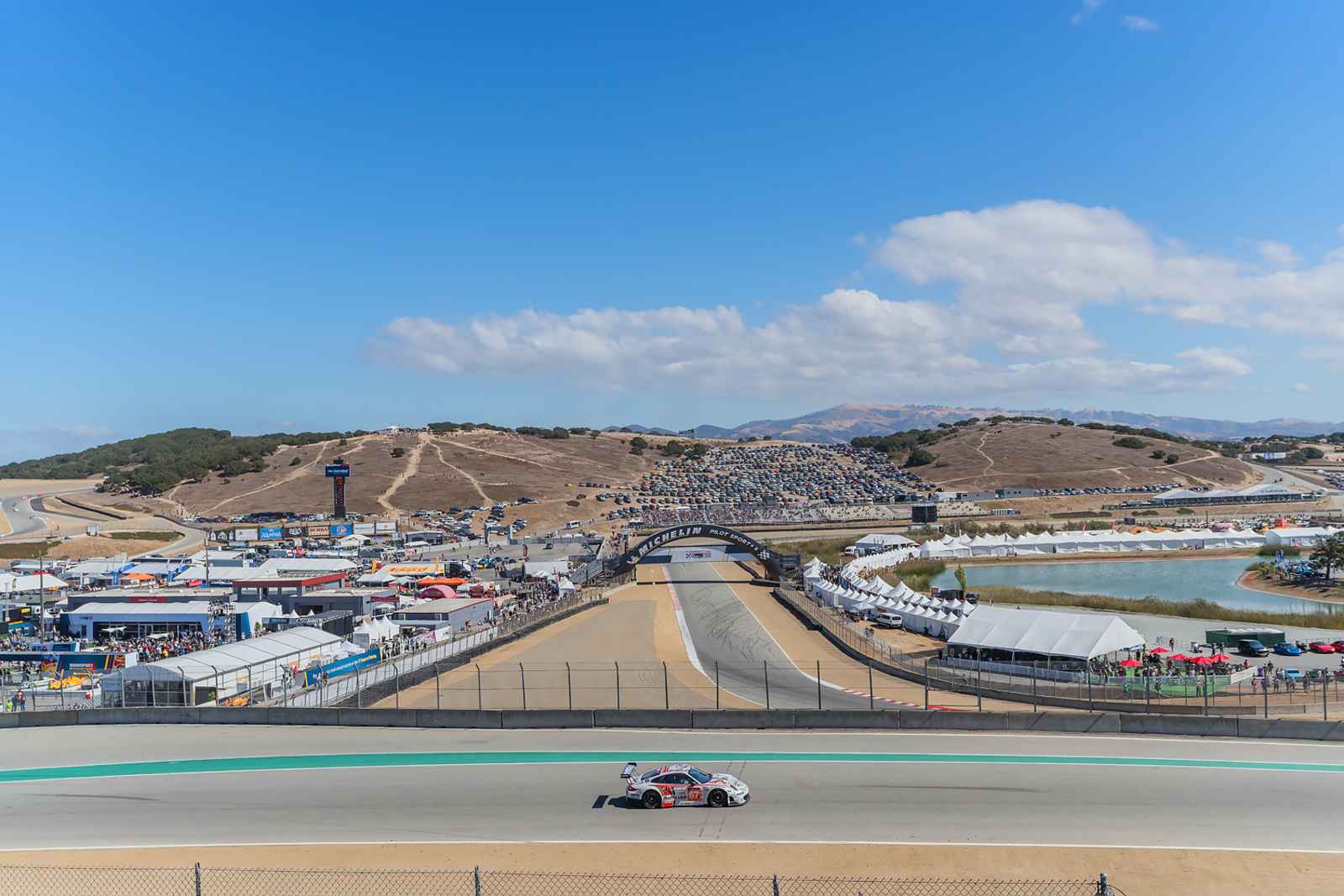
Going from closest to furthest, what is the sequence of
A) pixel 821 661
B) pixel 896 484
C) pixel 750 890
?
pixel 750 890 → pixel 821 661 → pixel 896 484

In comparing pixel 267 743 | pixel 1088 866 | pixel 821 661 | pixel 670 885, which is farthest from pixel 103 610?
pixel 1088 866

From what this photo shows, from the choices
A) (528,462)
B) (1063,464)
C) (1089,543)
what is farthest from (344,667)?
(1063,464)

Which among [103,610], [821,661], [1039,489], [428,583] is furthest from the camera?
[1039,489]

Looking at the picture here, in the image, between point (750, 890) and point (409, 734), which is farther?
point (409, 734)

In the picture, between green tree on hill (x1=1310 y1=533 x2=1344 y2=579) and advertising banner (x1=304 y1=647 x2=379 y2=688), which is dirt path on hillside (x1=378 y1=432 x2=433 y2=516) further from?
green tree on hill (x1=1310 y1=533 x2=1344 y2=579)


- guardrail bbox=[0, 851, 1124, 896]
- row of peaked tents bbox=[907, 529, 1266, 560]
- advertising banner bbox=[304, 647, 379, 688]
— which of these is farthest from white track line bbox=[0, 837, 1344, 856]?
row of peaked tents bbox=[907, 529, 1266, 560]

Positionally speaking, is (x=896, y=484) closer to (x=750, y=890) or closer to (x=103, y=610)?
(x=103, y=610)

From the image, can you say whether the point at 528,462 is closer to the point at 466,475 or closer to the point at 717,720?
the point at 466,475

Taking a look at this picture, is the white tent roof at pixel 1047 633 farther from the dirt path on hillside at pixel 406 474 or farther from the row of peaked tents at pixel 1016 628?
the dirt path on hillside at pixel 406 474

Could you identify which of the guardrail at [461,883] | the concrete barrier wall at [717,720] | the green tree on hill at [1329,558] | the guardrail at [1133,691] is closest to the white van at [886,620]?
the guardrail at [1133,691]
